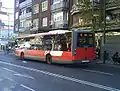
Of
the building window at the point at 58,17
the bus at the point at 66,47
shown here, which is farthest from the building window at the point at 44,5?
the bus at the point at 66,47

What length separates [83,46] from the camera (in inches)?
976

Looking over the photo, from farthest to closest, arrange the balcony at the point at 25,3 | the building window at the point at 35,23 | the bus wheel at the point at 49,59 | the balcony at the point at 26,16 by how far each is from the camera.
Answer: the balcony at the point at 25,3 < the balcony at the point at 26,16 < the building window at the point at 35,23 < the bus wheel at the point at 49,59

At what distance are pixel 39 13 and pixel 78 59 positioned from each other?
3558 cm

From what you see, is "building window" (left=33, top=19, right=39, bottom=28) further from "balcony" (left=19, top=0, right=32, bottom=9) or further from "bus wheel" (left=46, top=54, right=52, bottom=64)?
"bus wheel" (left=46, top=54, right=52, bottom=64)

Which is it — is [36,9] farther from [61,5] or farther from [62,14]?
[62,14]

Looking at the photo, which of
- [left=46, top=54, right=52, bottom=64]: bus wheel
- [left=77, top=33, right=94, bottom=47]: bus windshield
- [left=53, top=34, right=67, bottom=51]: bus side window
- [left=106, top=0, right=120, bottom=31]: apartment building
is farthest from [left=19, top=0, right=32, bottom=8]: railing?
[left=77, top=33, right=94, bottom=47]: bus windshield

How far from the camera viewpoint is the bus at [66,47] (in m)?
24.5

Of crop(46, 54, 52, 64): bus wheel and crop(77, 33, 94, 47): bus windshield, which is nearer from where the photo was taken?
crop(77, 33, 94, 47): bus windshield

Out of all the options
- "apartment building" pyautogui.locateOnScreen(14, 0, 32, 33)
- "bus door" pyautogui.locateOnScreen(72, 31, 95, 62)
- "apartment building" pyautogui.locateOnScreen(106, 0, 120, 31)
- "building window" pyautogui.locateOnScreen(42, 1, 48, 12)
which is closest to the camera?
"bus door" pyautogui.locateOnScreen(72, 31, 95, 62)

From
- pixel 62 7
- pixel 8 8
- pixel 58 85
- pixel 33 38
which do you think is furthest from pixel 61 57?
pixel 8 8

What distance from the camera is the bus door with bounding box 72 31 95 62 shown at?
961 inches

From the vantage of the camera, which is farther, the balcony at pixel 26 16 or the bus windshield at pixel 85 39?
the balcony at pixel 26 16

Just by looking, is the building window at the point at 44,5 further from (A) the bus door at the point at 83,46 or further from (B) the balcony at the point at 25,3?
(A) the bus door at the point at 83,46

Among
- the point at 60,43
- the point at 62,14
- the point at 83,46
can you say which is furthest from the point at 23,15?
the point at 83,46
